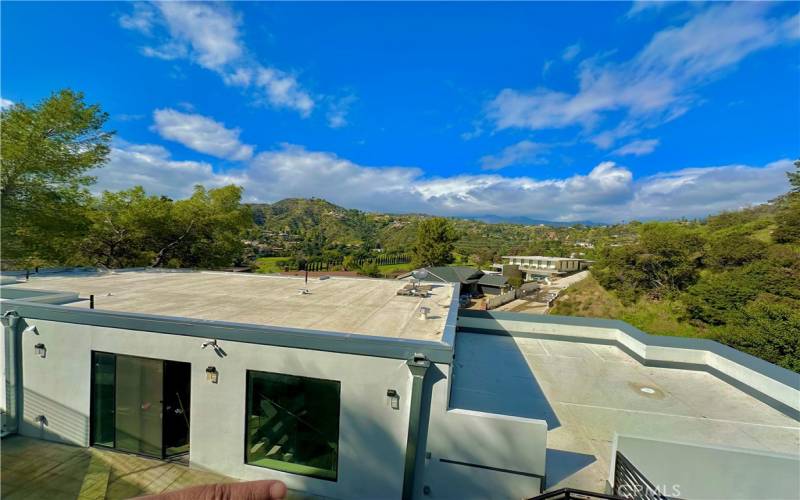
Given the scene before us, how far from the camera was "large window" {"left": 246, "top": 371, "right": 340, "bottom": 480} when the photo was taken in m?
4.39

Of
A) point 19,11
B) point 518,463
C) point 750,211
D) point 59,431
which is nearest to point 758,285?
point 750,211

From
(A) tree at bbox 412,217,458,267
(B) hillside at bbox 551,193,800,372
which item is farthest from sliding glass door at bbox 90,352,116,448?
(A) tree at bbox 412,217,458,267

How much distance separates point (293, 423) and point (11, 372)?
4954mm

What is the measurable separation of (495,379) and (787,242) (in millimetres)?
38723

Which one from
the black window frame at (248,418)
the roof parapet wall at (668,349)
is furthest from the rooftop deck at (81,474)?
the roof parapet wall at (668,349)

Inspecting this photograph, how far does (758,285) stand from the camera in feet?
79.3

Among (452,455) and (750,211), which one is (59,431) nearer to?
(452,455)

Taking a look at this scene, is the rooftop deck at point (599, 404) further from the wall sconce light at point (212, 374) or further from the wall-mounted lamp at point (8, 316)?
the wall-mounted lamp at point (8, 316)

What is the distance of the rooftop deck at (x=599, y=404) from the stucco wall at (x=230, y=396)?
4.14 feet

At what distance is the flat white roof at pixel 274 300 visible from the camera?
5.16 m

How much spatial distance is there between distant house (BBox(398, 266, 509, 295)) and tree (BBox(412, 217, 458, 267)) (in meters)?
2.35

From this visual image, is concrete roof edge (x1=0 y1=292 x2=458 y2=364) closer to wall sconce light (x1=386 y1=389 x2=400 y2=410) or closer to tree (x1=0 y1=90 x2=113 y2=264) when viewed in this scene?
wall sconce light (x1=386 y1=389 x2=400 y2=410)

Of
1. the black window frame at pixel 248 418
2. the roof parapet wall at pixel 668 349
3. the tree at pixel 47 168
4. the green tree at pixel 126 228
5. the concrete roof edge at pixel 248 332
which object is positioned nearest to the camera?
the concrete roof edge at pixel 248 332

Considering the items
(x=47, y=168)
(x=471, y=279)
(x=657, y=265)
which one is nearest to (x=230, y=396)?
(x=47, y=168)
